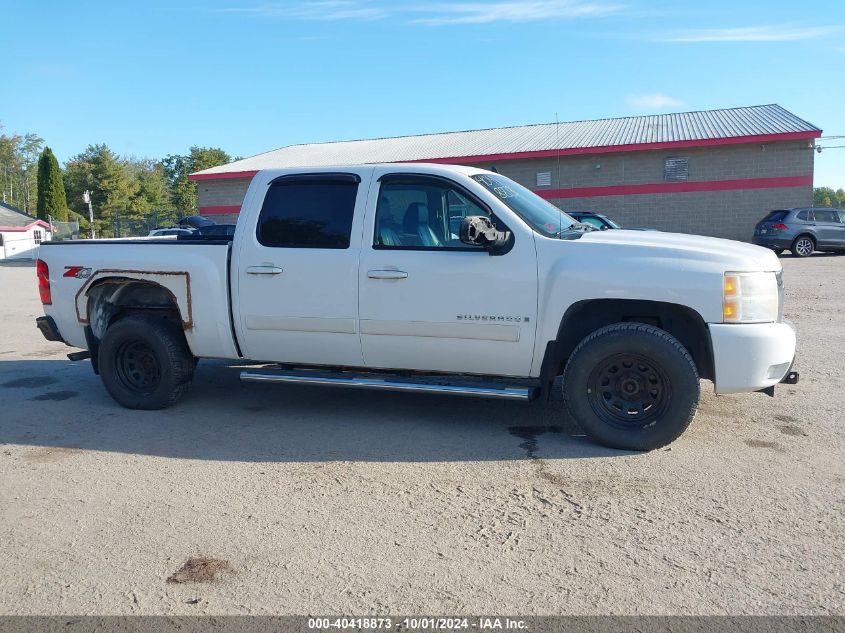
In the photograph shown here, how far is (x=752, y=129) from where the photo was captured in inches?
1054

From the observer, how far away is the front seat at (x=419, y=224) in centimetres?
547

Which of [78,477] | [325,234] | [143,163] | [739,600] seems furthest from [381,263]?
[143,163]

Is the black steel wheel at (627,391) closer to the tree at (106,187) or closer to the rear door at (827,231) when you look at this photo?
the rear door at (827,231)

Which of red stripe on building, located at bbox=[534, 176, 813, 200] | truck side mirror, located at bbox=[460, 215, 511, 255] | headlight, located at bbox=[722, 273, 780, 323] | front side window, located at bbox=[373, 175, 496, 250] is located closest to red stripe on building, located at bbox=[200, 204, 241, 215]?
red stripe on building, located at bbox=[534, 176, 813, 200]

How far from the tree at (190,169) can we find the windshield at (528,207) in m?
58.6

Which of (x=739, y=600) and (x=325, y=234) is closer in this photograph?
(x=739, y=600)

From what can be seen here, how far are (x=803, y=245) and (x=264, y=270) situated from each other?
2182cm

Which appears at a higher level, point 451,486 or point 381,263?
point 381,263

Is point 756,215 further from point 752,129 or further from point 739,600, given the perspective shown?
point 739,600

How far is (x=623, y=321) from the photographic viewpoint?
17.1 feet

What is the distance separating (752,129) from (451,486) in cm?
2660

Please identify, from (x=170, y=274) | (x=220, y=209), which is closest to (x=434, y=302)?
(x=170, y=274)

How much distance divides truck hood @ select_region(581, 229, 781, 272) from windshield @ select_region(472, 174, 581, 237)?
0.28 metres

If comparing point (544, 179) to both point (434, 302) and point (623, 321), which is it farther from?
point (434, 302)
